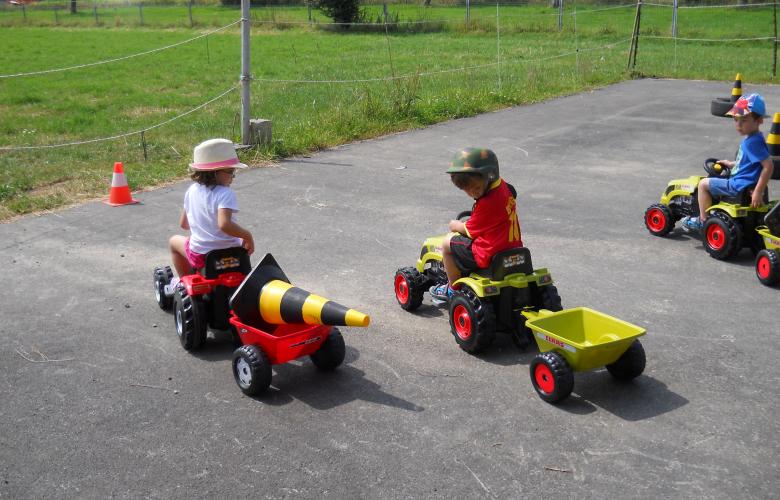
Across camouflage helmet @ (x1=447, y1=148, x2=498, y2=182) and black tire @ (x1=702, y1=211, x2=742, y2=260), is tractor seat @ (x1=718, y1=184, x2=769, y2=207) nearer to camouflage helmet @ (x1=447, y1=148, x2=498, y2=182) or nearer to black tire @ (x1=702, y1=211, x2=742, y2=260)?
black tire @ (x1=702, y1=211, x2=742, y2=260)

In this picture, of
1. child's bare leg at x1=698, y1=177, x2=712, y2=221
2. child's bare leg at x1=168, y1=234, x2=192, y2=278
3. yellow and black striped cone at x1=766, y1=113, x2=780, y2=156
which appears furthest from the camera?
yellow and black striped cone at x1=766, y1=113, x2=780, y2=156

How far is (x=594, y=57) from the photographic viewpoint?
23516mm

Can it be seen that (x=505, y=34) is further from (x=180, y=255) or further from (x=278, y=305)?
(x=278, y=305)

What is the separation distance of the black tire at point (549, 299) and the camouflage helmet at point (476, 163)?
0.85 m

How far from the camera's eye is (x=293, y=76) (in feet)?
69.2

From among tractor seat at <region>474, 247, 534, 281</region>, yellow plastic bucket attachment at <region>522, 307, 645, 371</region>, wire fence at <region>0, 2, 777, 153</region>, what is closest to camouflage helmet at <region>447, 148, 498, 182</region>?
tractor seat at <region>474, 247, 534, 281</region>

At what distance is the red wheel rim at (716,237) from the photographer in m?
7.34

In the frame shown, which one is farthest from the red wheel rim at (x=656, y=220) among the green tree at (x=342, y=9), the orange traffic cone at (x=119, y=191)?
the green tree at (x=342, y=9)

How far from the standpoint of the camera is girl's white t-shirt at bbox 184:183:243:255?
5465mm

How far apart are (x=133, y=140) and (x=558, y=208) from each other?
7.22 meters

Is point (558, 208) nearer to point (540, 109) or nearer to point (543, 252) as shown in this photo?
point (543, 252)

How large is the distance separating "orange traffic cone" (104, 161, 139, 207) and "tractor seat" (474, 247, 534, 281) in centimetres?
526

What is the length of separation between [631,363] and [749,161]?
327 centimetres

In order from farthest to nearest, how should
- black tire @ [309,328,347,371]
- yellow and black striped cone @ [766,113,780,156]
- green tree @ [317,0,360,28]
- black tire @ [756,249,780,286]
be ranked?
green tree @ [317,0,360,28] → yellow and black striped cone @ [766,113,780,156] → black tire @ [756,249,780,286] → black tire @ [309,328,347,371]
